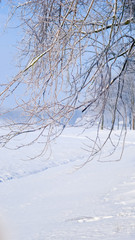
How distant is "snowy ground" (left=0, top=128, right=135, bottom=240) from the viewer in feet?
12.2

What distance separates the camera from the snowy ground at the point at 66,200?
3709 mm

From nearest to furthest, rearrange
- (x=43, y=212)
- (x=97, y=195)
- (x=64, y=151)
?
(x=43, y=212) → (x=97, y=195) → (x=64, y=151)

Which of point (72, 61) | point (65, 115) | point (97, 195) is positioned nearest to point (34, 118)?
point (65, 115)

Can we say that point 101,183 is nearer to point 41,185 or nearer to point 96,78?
point 41,185

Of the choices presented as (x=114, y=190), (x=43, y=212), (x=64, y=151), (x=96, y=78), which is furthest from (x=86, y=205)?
(x=64, y=151)

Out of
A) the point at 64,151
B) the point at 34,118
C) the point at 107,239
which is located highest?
the point at 34,118

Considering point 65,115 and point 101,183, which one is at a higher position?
point 65,115

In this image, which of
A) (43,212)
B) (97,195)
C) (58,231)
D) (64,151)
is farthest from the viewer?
(64,151)

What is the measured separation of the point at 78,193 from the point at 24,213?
1556mm

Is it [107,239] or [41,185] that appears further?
[41,185]

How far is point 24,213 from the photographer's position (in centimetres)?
496

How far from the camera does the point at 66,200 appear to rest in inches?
223

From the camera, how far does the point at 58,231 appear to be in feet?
12.2

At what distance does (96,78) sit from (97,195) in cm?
347
